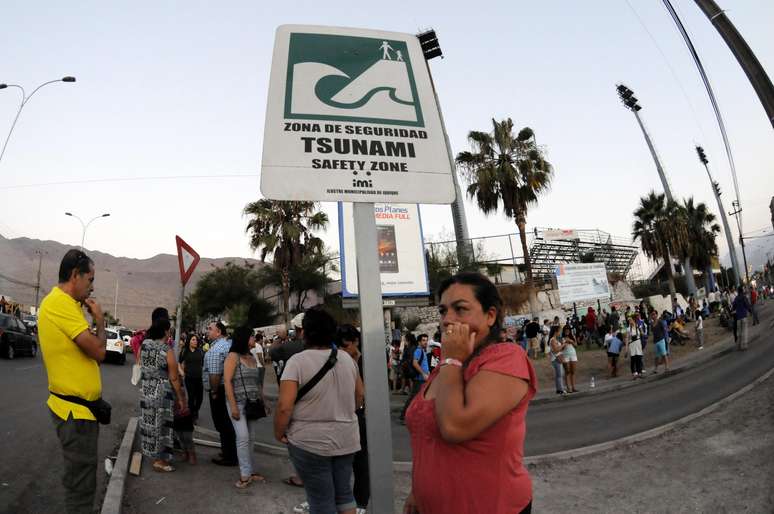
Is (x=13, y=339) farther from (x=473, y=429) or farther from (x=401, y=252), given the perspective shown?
(x=473, y=429)

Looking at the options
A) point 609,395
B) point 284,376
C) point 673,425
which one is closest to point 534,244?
point 609,395

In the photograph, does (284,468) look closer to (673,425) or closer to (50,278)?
(673,425)

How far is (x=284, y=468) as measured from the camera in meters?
6.19

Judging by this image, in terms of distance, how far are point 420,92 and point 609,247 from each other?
36.3m

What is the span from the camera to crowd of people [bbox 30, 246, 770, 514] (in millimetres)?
1630

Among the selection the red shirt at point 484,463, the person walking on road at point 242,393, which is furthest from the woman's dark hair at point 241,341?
the red shirt at point 484,463

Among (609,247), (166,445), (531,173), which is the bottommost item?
(166,445)

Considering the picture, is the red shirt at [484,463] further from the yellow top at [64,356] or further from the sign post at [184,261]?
the sign post at [184,261]

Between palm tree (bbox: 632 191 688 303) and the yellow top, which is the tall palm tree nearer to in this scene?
palm tree (bbox: 632 191 688 303)

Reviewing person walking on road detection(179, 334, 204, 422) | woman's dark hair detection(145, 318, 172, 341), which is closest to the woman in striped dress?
woman's dark hair detection(145, 318, 172, 341)

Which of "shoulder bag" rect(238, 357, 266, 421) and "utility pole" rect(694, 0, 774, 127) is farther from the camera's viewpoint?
"utility pole" rect(694, 0, 774, 127)

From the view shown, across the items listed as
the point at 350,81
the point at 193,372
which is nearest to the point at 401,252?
the point at 193,372

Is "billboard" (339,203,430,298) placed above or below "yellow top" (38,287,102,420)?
above

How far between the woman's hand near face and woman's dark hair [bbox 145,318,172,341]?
17.0 feet
